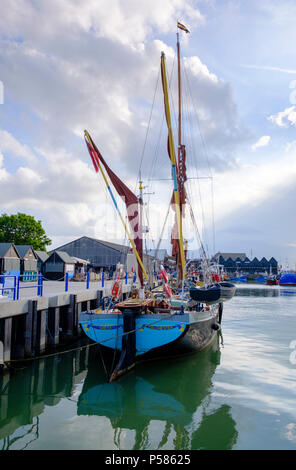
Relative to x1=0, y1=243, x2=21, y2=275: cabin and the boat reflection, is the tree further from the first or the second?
the boat reflection

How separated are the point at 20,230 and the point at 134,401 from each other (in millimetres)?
63513

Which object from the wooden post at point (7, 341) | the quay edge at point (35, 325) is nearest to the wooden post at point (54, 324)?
the quay edge at point (35, 325)

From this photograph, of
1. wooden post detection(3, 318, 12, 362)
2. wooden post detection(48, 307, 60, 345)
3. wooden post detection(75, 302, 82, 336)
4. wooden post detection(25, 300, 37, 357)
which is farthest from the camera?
wooden post detection(75, 302, 82, 336)

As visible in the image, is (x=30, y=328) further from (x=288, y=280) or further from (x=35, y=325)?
(x=288, y=280)

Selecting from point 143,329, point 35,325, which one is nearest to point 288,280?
point 143,329

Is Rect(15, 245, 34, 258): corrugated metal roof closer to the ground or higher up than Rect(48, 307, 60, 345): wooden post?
higher up

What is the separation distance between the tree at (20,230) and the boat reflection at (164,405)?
57431 mm

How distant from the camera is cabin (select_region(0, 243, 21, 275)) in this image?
44.6m

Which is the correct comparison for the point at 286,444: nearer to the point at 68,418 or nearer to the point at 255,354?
the point at 68,418

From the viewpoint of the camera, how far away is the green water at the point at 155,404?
9.10 metres

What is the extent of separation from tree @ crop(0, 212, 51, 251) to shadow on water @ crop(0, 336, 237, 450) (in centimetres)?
5594

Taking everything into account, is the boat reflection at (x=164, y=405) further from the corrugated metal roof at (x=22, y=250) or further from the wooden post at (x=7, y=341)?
the corrugated metal roof at (x=22, y=250)

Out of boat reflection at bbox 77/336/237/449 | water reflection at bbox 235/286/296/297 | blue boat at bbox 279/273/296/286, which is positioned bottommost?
water reflection at bbox 235/286/296/297

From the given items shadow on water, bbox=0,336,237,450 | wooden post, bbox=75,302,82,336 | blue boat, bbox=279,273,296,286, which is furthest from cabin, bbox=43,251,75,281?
blue boat, bbox=279,273,296,286
